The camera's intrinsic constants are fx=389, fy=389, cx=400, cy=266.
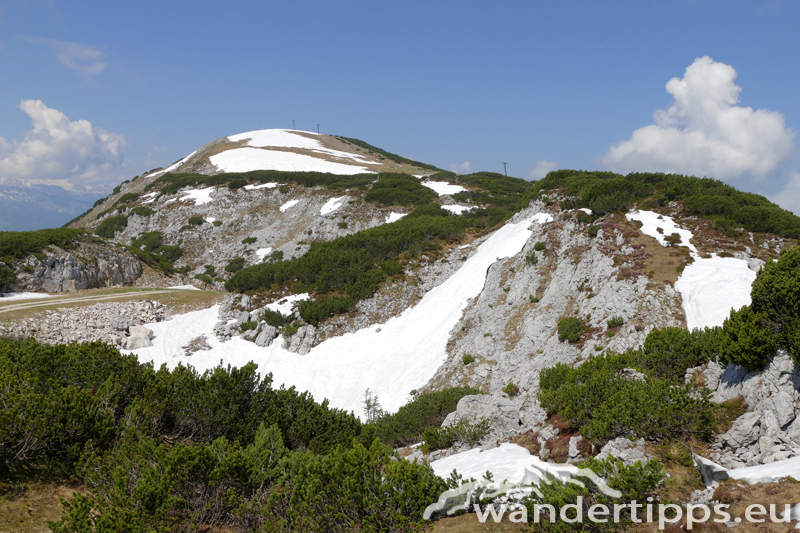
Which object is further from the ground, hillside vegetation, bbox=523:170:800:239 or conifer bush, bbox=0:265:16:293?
hillside vegetation, bbox=523:170:800:239

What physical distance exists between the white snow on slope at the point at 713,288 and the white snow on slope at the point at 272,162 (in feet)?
192

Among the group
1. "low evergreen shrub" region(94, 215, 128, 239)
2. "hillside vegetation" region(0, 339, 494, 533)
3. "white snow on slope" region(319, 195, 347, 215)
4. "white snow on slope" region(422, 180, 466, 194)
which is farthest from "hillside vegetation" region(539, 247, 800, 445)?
"low evergreen shrub" region(94, 215, 128, 239)

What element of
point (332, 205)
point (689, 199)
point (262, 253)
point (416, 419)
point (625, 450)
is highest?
point (332, 205)

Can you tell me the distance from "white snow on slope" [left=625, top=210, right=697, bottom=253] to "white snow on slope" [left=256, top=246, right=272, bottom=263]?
37.0 meters

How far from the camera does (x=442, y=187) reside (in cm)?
5675

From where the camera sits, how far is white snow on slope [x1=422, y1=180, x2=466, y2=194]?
54719mm

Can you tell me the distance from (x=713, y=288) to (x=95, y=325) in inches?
1193

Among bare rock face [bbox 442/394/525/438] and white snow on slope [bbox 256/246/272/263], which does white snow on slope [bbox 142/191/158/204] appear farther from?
bare rock face [bbox 442/394/525/438]

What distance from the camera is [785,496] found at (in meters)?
5.12

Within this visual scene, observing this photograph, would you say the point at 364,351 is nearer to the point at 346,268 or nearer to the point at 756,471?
the point at 346,268

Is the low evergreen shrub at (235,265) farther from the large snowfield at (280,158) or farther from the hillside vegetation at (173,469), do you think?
the hillside vegetation at (173,469)

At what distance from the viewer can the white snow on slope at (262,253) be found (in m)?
45.2

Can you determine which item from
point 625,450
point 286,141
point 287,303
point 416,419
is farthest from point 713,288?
point 286,141

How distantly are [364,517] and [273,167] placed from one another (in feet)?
234
